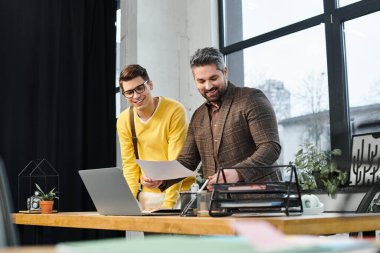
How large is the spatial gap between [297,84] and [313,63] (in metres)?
0.19

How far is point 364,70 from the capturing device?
3.50m

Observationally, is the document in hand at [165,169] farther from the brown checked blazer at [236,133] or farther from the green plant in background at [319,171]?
the green plant in background at [319,171]

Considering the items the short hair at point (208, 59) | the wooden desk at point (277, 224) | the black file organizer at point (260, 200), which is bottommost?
the wooden desk at point (277, 224)

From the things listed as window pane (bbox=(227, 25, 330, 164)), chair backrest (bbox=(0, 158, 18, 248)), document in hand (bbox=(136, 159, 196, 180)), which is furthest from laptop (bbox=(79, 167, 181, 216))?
window pane (bbox=(227, 25, 330, 164))

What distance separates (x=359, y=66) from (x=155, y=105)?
145 centimetres

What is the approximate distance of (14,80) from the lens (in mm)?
4641

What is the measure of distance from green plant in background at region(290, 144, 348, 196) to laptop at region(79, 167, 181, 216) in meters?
1.61

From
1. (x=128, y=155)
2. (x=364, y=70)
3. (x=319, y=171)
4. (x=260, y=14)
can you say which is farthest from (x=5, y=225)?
(x=260, y=14)

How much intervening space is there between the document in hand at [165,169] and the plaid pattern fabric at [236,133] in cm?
33

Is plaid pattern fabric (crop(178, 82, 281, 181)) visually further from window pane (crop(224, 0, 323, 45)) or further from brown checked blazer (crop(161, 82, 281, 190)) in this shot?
window pane (crop(224, 0, 323, 45))

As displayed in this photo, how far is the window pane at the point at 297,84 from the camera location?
376cm

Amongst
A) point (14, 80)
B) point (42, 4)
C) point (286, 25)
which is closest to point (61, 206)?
point (14, 80)

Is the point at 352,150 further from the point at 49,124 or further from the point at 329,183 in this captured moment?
the point at 49,124

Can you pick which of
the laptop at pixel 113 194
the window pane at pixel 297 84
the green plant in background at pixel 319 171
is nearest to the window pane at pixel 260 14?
the window pane at pixel 297 84
